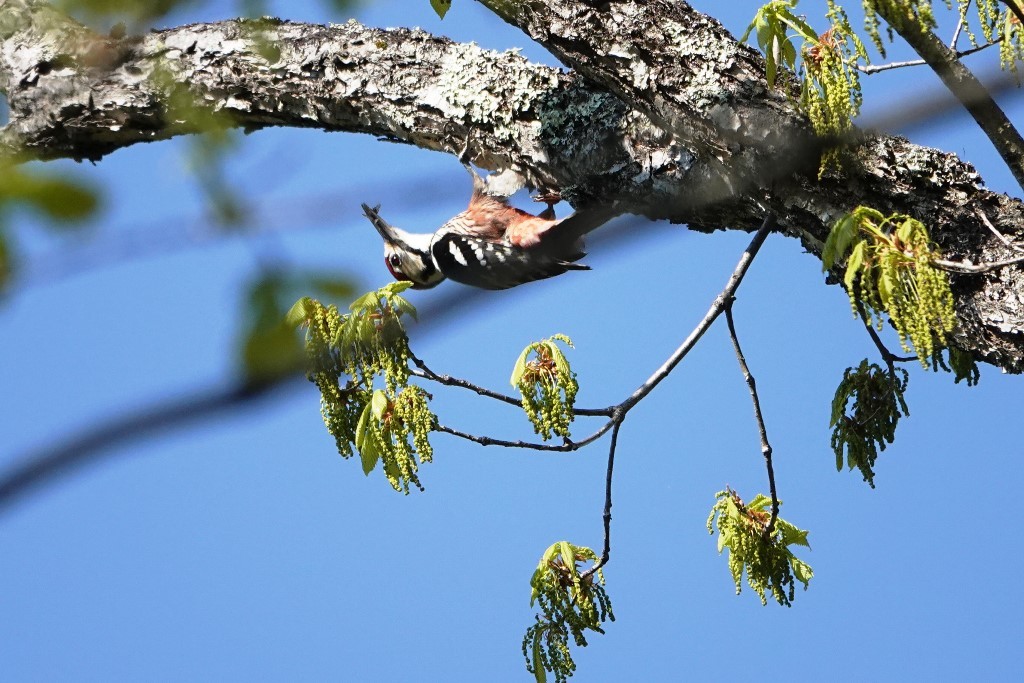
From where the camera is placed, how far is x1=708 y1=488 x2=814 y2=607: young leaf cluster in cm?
320

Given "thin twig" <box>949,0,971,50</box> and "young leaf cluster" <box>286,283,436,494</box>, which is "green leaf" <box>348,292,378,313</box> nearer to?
"young leaf cluster" <box>286,283,436,494</box>

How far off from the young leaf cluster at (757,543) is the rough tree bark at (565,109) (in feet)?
2.69

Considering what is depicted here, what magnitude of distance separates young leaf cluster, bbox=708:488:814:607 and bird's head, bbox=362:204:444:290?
2.60 meters

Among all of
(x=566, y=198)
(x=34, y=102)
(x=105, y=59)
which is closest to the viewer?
(x=105, y=59)

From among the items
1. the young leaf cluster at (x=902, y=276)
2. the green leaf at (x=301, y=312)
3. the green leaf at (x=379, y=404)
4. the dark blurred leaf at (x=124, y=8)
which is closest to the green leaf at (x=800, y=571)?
the young leaf cluster at (x=902, y=276)

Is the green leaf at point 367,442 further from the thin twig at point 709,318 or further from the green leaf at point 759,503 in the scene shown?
the green leaf at point 759,503

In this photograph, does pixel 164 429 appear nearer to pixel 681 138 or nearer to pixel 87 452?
pixel 87 452

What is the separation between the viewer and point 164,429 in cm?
78

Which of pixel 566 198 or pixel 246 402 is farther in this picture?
pixel 566 198

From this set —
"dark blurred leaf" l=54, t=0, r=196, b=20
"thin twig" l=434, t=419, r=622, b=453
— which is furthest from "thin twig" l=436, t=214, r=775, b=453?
"dark blurred leaf" l=54, t=0, r=196, b=20

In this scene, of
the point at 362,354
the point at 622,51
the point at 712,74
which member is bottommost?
the point at 362,354

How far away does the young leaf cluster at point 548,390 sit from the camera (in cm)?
298

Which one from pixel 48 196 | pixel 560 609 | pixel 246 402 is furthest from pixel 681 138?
pixel 246 402

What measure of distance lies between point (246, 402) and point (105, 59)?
107 inches
